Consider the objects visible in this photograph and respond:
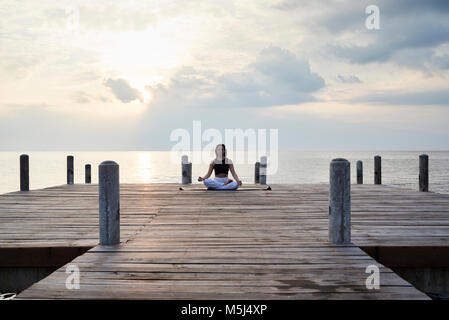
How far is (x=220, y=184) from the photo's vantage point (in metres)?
11.7

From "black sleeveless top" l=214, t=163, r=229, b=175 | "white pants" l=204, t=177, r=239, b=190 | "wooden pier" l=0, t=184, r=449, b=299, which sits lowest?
"wooden pier" l=0, t=184, r=449, b=299

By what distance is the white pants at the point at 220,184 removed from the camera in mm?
11633

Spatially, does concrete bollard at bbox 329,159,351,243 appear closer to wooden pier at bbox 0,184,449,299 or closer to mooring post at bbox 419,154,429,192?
wooden pier at bbox 0,184,449,299

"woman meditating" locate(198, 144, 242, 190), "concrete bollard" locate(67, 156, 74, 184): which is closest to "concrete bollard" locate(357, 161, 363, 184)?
"woman meditating" locate(198, 144, 242, 190)

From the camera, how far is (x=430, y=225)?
6.05m

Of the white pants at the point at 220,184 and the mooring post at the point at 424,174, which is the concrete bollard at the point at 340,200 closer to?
the white pants at the point at 220,184

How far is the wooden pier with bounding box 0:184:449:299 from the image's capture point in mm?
3125

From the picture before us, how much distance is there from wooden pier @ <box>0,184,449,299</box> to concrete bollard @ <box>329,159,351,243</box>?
195 millimetres

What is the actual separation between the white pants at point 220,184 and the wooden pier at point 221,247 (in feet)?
9.65

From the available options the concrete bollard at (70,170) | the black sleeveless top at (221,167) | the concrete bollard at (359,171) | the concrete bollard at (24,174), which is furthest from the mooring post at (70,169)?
the concrete bollard at (359,171)

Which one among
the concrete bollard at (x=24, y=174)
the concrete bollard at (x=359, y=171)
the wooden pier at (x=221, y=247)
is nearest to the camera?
the wooden pier at (x=221, y=247)

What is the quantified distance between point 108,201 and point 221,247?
1.49 meters
